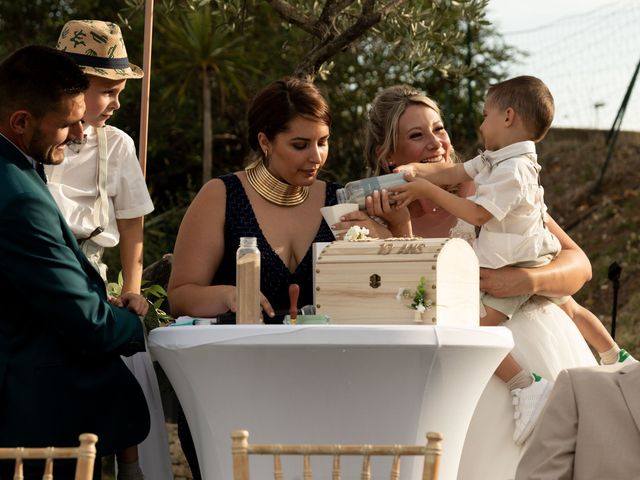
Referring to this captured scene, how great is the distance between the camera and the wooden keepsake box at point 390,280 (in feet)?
11.4

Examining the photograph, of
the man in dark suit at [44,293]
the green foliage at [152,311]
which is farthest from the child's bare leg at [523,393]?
the man in dark suit at [44,293]

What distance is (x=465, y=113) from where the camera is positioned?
42.1ft

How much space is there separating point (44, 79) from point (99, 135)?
0.70 m

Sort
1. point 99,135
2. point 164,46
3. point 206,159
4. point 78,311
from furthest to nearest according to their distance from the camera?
point 164,46 → point 206,159 → point 99,135 → point 78,311

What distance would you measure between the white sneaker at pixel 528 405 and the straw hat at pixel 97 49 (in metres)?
1.72

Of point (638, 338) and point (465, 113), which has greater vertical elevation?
point (465, 113)

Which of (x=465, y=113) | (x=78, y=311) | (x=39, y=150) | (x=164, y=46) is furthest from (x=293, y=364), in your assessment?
(x=164, y=46)

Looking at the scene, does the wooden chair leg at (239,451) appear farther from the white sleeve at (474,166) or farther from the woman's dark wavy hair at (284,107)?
the white sleeve at (474,166)

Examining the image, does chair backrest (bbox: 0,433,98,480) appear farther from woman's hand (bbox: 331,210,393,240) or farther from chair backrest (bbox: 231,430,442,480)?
woman's hand (bbox: 331,210,393,240)

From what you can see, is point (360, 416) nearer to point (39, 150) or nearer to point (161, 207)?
point (39, 150)

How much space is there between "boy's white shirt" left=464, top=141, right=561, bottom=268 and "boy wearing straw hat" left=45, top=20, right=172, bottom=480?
1.16 metres

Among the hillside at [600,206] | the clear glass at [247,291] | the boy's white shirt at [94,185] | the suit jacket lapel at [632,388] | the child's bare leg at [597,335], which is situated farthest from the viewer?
the hillside at [600,206]

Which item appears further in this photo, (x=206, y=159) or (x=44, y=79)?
(x=206, y=159)

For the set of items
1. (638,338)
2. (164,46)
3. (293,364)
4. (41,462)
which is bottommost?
(638,338)
